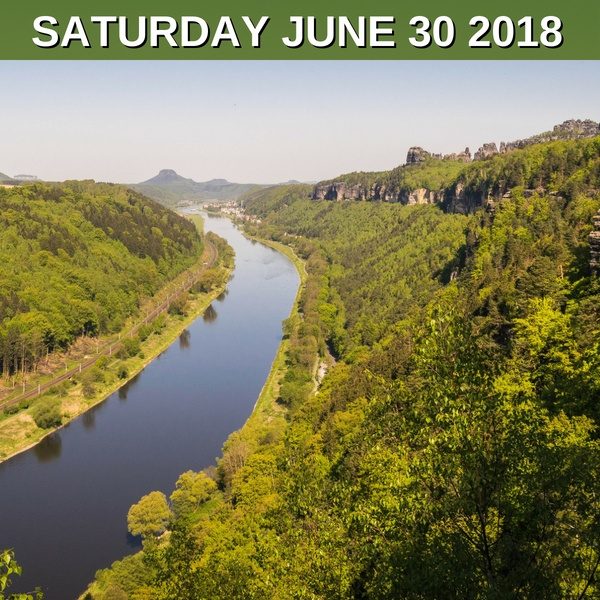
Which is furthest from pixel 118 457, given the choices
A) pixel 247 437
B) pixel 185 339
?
pixel 185 339

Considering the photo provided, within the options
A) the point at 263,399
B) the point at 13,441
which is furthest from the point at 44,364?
the point at 263,399

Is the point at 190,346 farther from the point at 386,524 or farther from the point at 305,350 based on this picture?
the point at 386,524

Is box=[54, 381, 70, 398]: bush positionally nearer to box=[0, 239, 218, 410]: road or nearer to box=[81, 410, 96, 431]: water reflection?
box=[0, 239, 218, 410]: road

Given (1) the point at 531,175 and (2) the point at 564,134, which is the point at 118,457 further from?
(2) the point at 564,134

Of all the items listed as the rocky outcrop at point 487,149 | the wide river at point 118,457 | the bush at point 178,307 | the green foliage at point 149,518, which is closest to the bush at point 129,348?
the wide river at point 118,457

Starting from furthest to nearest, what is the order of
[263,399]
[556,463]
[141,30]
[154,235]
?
[154,235]
[263,399]
[141,30]
[556,463]

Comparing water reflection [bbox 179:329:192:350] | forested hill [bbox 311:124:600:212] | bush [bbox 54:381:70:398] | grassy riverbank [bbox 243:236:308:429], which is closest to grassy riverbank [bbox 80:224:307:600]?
grassy riverbank [bbox 243:236:308:429]
